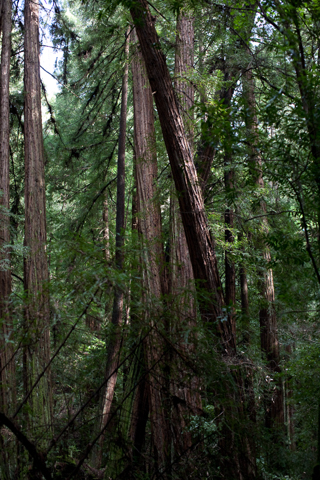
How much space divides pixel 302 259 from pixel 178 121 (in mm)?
2349

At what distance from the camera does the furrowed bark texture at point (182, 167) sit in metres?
4.79

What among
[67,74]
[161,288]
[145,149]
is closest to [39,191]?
[145,149]

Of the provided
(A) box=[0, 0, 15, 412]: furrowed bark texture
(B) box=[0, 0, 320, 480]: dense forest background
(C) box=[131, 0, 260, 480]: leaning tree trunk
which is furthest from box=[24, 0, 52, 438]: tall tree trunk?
(C) box=[131, 0, 260, 480]: leaning tree trunk

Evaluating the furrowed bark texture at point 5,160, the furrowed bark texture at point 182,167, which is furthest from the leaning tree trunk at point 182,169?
the furrowed bark texture at point 5,160

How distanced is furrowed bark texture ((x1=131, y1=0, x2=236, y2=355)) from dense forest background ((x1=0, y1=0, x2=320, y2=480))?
0.02m

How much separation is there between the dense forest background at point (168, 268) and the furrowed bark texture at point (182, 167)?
2 cm

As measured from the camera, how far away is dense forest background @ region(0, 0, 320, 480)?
2.94m

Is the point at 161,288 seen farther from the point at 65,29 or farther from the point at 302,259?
the point at 65,29

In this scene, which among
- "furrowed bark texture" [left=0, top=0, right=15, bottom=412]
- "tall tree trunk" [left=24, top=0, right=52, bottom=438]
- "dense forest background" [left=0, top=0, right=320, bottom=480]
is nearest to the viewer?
"dense forest background" [left=0, top=0, right=320, bottom=480]

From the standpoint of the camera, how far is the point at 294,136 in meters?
3.42

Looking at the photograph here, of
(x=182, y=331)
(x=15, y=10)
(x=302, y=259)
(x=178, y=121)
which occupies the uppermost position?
(x=15, y=10)

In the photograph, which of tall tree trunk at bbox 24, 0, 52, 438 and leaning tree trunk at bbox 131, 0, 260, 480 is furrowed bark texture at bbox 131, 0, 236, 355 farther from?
tall tree trunk at bbox 24, 0, 52, 438

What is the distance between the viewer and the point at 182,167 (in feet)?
15.9

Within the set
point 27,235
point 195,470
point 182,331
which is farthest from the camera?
point 27,235
